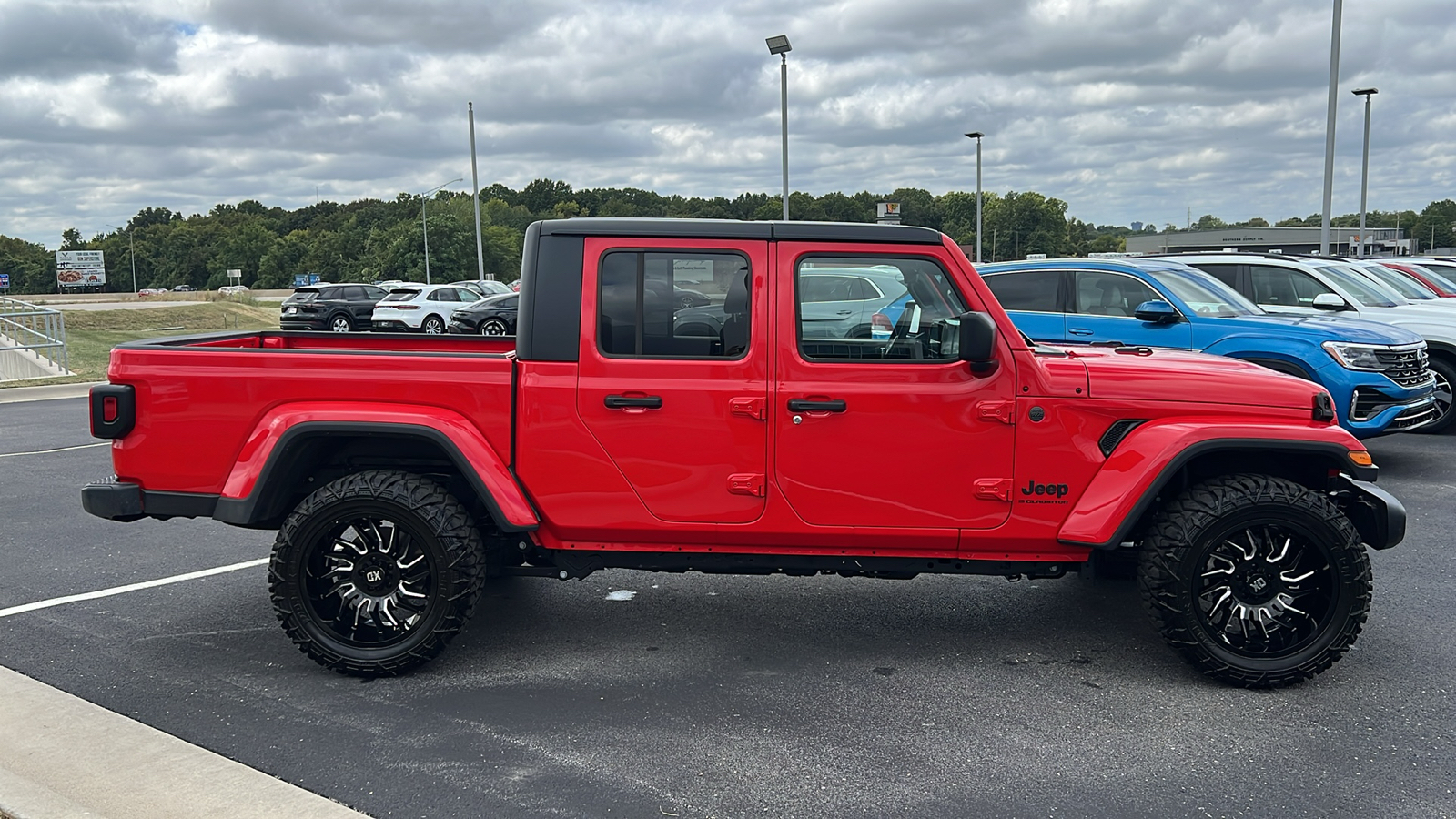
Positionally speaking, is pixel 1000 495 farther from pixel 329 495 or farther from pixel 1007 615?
pixel 329 495

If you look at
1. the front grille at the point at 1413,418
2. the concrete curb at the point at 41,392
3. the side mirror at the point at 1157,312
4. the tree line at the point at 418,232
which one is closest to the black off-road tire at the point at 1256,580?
the side mirror at the point at 1157,312

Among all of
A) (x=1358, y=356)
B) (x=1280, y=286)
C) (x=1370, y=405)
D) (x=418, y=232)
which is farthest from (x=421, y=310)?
(x=418, y=232)

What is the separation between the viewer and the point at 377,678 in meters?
4.68

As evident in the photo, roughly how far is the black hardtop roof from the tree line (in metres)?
48.3

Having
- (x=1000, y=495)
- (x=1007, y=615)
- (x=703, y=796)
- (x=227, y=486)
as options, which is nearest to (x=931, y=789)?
(x=703, y=796)

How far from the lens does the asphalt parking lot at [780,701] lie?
3627 mm

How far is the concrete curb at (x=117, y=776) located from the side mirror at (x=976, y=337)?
2.67 m

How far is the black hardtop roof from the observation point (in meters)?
4.57

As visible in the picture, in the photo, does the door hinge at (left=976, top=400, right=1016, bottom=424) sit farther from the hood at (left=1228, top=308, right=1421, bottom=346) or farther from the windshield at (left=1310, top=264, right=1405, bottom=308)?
the windshield at (left=1310, top=264, right=1405, bottom=308)

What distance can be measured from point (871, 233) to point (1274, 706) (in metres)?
2.42

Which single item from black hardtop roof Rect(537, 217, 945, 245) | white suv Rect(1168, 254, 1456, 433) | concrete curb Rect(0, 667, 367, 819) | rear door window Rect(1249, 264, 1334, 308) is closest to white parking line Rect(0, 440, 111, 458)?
concrete curb Rect(0, 667, 367, 819)

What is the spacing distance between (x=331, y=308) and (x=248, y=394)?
3231 centimetres

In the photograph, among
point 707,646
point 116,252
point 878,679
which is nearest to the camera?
point 878,679

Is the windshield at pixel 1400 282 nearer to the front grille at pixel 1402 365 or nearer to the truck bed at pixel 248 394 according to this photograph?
the front grille at pixel 1402 365
